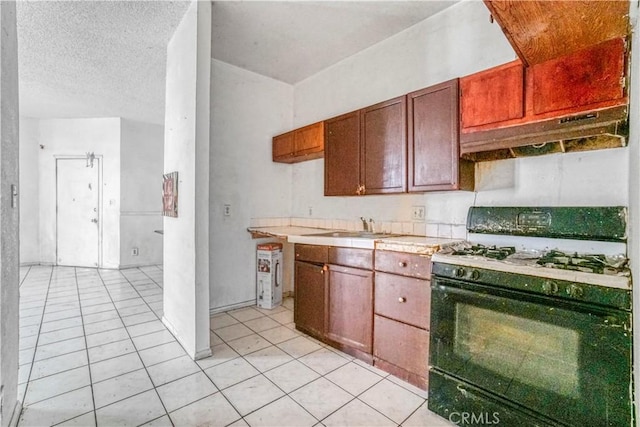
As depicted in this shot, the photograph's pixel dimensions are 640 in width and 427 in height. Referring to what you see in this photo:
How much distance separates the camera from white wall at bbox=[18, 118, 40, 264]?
554cm

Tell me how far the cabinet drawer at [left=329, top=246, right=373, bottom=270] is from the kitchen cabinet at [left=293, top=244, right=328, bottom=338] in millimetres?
87

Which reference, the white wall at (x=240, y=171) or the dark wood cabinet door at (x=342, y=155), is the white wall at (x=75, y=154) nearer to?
the white wall at (x=240, y=171)

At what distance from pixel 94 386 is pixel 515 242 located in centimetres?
295

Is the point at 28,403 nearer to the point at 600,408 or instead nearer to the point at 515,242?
the point at 600,408

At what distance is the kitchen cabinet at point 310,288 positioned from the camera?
2570mm

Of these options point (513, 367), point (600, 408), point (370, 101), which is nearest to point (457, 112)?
point (370, 101)

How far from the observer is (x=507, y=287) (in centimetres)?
150

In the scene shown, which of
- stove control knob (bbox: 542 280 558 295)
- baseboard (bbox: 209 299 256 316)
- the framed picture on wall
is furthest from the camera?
baseboard (bbox: 209 299 256 316)

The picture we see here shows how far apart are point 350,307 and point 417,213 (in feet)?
3.27

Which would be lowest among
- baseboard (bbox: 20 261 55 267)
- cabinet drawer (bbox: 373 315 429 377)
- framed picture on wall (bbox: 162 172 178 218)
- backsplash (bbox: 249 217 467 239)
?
baseboard (bbox: 20 261 55 267)

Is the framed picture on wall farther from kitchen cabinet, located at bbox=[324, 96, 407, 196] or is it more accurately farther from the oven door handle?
the oven door handle

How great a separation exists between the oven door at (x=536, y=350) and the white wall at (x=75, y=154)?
6.01 meters

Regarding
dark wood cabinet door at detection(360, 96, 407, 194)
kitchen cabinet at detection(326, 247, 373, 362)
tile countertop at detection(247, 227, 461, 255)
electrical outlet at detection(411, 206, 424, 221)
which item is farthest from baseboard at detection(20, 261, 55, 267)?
electrical outlet at detection(411, 206, 424, 221)

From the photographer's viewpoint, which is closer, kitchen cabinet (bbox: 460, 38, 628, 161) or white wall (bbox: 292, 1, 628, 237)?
kitchen cabinet (bbox: 460, 38, 628, 161)
